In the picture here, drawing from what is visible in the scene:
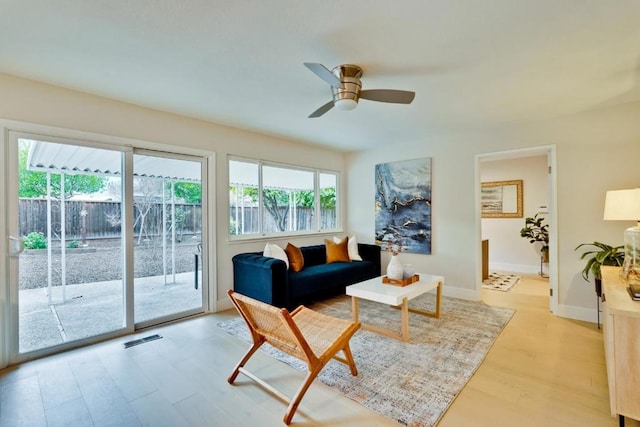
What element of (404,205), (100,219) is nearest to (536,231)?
(404,205)

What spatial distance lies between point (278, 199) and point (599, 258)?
158 inches

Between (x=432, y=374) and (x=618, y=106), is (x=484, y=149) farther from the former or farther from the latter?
(x=432, y=374)

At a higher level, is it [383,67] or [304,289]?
[383,67]

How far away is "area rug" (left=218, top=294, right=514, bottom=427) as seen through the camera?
1985 mm

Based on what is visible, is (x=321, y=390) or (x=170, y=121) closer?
(x=321, y=390)

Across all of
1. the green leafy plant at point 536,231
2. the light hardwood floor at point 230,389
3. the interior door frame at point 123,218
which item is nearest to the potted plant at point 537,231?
the green leafy plant at point 536,231

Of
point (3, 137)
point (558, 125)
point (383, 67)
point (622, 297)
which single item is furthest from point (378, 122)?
point (3, 137)

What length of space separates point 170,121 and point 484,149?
4.14m

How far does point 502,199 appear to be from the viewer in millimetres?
6602

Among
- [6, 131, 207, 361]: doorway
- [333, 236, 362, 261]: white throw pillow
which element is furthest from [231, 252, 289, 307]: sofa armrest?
[333, 236, 362, 261]: white throw pillow

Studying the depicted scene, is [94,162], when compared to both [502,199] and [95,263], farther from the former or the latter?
[502,199]

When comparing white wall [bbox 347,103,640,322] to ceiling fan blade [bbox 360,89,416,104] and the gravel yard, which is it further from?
the gravel yard

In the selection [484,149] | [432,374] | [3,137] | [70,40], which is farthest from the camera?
[484,149]

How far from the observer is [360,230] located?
564cm
